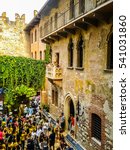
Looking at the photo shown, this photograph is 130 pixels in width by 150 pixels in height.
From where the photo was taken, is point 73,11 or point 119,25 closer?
point 119,25

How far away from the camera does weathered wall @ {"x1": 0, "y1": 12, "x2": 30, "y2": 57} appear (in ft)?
108

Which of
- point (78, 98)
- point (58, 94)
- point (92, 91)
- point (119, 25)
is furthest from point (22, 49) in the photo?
point (119, 25)

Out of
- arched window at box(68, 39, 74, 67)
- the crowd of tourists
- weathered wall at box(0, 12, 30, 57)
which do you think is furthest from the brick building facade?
weathered wall at box(0, 12, 30, 57)

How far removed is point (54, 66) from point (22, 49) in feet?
55.9

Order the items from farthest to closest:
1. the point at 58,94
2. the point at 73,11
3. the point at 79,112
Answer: the point at 58,94 < the point at 73,11 < the point at 79,112

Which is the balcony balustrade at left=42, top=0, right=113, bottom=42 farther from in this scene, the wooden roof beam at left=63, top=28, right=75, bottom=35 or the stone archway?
the stone archway

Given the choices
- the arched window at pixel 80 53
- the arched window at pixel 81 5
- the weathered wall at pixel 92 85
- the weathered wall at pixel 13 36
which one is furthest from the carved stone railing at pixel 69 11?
the weathered wall at pixel 13 36

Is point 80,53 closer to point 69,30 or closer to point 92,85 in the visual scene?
point 69,30

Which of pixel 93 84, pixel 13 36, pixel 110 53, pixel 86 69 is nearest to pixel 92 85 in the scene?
pixel 93 84

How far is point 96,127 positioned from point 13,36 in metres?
23.9

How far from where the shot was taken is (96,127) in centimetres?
1250

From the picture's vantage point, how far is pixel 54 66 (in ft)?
60.0

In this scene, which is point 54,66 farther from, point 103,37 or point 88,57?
point 103,37

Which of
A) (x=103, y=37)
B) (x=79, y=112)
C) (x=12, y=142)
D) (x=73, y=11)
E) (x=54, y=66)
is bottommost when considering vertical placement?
(x=12, y=142)
